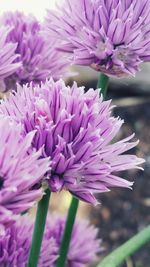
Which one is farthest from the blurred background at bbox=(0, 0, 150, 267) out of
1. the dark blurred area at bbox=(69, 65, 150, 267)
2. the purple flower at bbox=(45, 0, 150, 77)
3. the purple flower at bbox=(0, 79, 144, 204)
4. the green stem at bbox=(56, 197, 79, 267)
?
the purple flower at bbox=(0, 79, 144, 204)

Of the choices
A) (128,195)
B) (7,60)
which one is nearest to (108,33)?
(7,60)

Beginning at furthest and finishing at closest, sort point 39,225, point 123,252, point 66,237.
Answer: point 66,237 < point 123,252 < point 39,225

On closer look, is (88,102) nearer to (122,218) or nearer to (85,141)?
(85,141)

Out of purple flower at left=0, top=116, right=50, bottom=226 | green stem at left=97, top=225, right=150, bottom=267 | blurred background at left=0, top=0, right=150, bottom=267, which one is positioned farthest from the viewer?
blurred background at left=0, top=0, right=150, bottom=267

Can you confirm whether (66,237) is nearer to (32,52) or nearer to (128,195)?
(32,52)

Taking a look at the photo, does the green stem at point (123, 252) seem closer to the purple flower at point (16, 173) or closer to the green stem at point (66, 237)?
the green stem at point (66, 237)

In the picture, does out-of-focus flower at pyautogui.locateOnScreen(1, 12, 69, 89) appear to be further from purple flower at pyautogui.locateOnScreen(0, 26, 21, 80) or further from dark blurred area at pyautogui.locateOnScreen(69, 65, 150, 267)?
dark blurred area at pyautogui.locateOnScreen(69, 65, 150, 267)

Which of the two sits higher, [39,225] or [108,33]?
[108,33]
